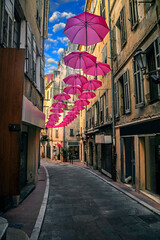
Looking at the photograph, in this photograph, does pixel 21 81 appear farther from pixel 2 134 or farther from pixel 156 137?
pixel 156 137

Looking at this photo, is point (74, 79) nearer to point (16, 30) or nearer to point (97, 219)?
point (16, 30)

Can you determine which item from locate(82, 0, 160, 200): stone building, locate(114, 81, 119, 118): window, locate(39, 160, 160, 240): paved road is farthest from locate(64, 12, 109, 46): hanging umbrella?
locate(39, 160, 160, 240): paved road

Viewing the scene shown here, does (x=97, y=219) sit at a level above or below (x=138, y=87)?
below

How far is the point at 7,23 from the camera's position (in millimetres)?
6016

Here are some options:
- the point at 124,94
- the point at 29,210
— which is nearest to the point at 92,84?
the point at 124,94

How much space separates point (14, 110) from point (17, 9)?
17.2 ft

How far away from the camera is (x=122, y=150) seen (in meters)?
11.1

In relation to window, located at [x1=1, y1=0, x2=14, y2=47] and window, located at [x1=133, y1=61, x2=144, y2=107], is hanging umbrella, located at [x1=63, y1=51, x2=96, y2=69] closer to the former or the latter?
window, located at [x1=133, y1=61, x2=144, y2=107]

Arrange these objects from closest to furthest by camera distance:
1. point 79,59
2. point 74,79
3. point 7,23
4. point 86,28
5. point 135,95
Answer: point 7,23
point 86,28
point 135,95
point 79,59
point 74,79

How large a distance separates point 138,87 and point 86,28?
375 cm

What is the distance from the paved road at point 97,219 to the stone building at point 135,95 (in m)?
1.74

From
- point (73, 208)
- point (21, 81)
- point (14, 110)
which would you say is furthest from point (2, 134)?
point (73, 208)

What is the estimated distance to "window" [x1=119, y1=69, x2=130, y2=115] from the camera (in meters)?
9.85

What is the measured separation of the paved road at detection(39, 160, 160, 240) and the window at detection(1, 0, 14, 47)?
6.08 meters
